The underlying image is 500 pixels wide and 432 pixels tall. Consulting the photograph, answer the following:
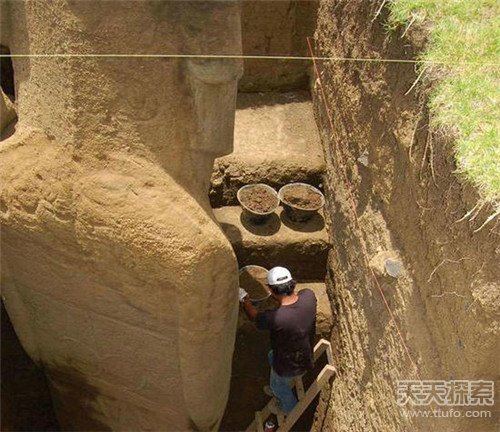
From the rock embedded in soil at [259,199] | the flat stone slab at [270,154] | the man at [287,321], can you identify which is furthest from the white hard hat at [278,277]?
the flat stone slab at [270,154]

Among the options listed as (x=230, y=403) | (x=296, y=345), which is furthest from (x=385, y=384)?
(x=230, y=403)

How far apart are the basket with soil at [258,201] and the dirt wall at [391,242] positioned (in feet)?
1.06

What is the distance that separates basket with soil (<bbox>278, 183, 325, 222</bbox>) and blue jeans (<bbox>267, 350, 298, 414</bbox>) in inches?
30.5

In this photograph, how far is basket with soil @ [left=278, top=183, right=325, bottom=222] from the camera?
12.4 feet

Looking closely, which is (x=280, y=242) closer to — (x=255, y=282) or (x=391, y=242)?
(x=255, y=282)

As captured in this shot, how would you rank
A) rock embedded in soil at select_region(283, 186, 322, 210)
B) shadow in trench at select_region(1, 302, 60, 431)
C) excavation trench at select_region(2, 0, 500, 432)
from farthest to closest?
1. rock embedded in soil at select_region(283, 186, 322, 210)
2. shadow in trench at select_region(1, 302, 60, 431)
3. excavation trench at select_region(2, 0, 500, 432)

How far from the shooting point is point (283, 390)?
3.58m

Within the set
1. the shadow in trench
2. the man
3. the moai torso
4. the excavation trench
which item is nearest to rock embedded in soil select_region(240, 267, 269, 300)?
the excavation trench

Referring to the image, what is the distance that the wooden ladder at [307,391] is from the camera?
11.7ft

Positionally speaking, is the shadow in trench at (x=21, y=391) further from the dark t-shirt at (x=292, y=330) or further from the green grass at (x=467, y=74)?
the green grass at (x=467, y=74)

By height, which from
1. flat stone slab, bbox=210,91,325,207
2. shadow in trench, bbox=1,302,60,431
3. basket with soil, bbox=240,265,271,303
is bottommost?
shadow in trench, bbox=1,302,60,431

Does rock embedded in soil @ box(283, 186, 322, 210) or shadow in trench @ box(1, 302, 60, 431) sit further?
rock embedded in soil @ box(283, 186, 322, 210)

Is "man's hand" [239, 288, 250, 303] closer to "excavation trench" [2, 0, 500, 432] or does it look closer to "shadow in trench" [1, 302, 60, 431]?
"excavation trench" [2, 0, 500, 432]

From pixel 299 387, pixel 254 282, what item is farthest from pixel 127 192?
pixel 299 387
